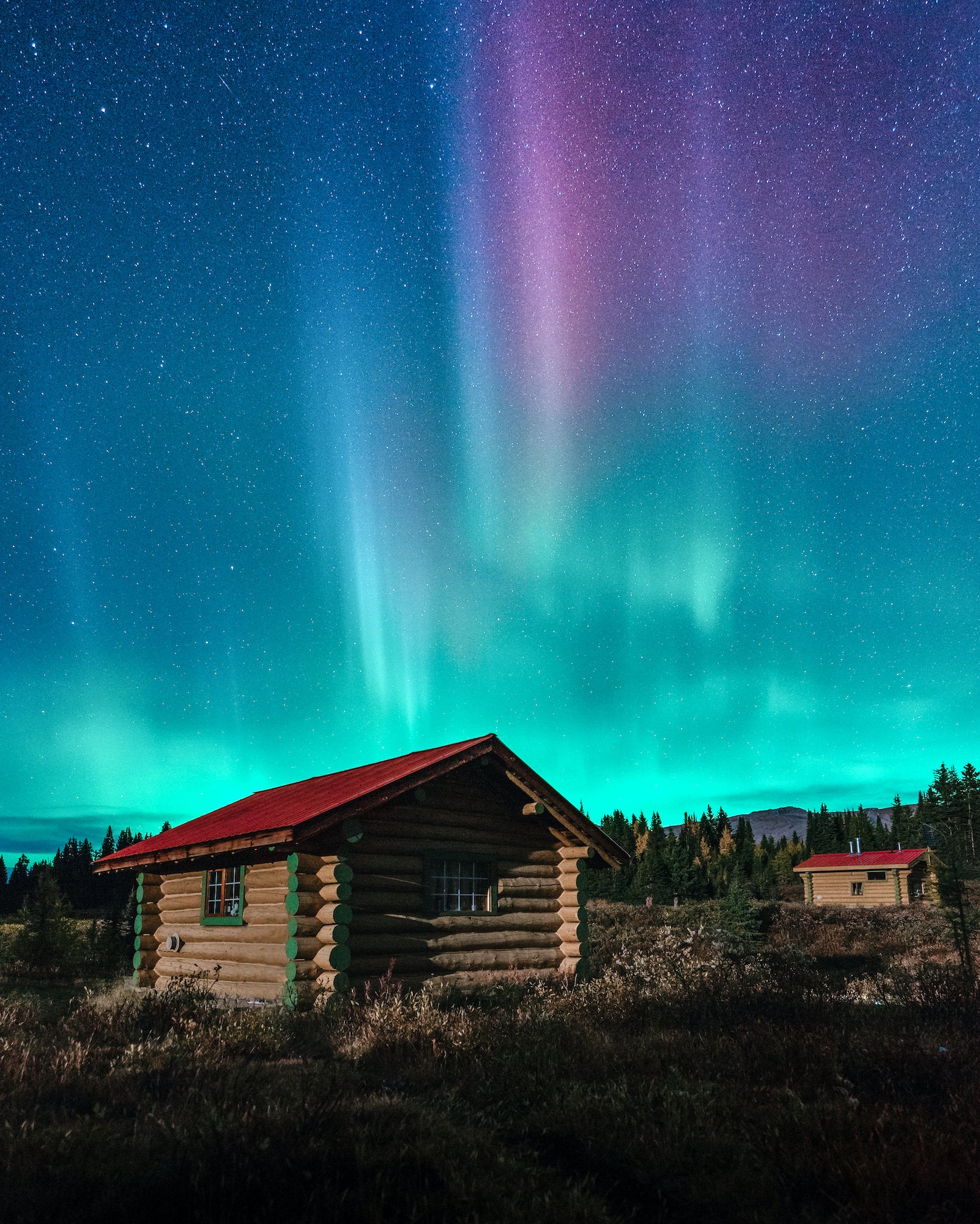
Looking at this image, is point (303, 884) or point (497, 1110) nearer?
point (497, 1110)

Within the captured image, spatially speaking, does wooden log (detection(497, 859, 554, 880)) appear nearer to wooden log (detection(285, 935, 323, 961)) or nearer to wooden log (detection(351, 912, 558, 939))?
wooden log (detection(351, 912, 558, 939))

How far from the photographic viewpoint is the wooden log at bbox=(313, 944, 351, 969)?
12711 millimetres

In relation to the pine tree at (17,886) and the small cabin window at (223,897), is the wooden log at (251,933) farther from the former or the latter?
the pine tree at (17,886)

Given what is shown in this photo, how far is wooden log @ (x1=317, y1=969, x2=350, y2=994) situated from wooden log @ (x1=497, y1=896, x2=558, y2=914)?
13.1ft

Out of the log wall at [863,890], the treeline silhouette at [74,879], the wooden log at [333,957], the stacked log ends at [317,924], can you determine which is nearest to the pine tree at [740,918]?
the log wall at [863,890]

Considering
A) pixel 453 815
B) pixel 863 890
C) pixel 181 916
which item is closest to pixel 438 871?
pixel 453 815

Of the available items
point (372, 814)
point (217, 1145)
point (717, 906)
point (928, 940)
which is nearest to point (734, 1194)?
point (217, 1145)

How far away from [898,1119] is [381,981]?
24.3 feet

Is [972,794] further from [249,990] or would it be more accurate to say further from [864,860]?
[249,990]

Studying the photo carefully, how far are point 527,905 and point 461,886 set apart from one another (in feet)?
6.00

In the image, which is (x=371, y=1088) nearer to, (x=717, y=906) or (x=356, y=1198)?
(x=356, y=1198)

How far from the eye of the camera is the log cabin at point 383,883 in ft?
43.2

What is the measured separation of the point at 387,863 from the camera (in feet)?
46.3

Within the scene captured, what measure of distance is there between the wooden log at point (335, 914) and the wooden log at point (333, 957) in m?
0.33
